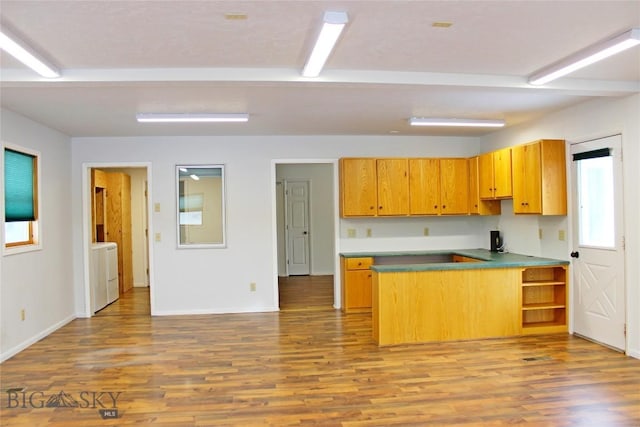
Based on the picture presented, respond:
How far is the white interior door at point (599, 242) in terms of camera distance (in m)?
4.60

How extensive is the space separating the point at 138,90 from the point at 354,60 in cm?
198

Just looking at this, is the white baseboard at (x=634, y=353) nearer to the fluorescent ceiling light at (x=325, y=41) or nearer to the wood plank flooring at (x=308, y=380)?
the wood plank flooring at (x=308, y=380)

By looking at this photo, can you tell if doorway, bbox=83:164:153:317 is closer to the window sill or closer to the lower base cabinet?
the window sill

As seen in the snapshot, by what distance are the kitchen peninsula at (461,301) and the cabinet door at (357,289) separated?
142 cm

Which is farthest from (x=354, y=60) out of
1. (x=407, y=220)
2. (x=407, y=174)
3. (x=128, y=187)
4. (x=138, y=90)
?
(x=128, y=187)

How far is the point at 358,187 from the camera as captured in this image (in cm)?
668

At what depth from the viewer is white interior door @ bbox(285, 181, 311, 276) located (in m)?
→ 10.3

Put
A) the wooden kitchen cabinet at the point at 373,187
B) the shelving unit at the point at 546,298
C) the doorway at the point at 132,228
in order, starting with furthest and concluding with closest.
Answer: the doorway at the point at 132,228, the wooden kitchen cabinet at the point at 373,187, the shelving unit at the point at 546,298

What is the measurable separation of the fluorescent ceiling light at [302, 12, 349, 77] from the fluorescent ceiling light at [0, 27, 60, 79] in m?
1.79

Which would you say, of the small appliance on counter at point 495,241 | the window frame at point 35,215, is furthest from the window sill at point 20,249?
the small appliance on counter at point 495,241

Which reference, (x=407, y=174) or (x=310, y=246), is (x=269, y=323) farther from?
(x=310, y=246)

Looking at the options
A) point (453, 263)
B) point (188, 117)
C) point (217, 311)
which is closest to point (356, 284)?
point (453, 263)

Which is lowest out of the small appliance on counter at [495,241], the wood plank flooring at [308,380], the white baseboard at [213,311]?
the wood plank flooring at [308,380]

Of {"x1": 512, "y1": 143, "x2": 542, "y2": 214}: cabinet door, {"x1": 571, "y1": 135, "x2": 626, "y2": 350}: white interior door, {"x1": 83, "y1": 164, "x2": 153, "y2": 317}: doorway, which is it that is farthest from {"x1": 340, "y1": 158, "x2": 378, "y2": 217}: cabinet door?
{"x1": 83, "y1": 164, "x2": 153, "y2": 317}: doorway
